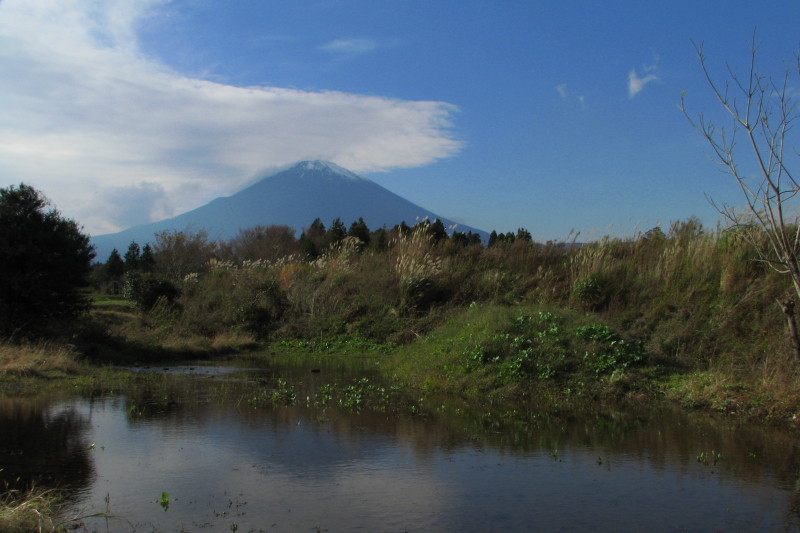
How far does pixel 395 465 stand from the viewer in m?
6.80

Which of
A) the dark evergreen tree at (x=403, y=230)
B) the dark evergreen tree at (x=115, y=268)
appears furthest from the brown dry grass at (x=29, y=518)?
the dark evergreen tree at (x=115, y=268)

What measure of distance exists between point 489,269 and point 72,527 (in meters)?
19.2

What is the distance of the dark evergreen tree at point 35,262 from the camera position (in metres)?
17.6

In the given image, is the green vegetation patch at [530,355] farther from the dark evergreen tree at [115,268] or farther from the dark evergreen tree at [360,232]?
the dark evergreen tree at [115,268]

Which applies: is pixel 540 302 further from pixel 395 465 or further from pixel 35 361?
pixel 35 361

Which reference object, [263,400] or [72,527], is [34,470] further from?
[263,400]

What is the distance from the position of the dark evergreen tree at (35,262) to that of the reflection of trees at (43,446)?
893 cm

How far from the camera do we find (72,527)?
4887 mm

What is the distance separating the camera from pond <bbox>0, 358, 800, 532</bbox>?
205 inches

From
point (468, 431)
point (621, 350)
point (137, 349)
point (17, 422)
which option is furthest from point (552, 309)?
point (137, 349)

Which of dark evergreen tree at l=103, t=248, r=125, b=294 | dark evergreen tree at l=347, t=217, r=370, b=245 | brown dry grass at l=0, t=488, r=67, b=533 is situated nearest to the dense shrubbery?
brown dry grass at l=0, t=488, r=67, b=533

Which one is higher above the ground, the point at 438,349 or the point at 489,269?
the point at 489,269

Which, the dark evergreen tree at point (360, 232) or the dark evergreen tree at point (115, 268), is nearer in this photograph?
the dark evergreen tree at point (360, 232)

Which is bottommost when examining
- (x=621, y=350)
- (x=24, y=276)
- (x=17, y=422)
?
(x=17, y=422)
